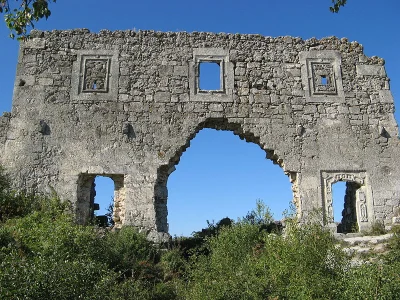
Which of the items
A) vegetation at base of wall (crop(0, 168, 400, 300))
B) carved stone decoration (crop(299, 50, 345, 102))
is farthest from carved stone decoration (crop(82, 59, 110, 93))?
carved stone decoration (crop(299, 50, 345, 102))

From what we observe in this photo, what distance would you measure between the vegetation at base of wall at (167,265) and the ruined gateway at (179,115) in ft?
3.55

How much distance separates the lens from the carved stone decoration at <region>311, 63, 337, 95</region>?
485 inches

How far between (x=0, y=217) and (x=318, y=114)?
8406 millimetres

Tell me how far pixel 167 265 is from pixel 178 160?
9.87 ft

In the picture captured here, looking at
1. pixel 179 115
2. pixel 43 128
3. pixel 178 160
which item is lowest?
pixel 178 160

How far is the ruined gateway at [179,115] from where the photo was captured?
11266 millimetres

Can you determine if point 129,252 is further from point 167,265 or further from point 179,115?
point 179,115

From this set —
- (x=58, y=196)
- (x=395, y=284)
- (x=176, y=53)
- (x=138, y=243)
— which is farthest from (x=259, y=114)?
(x=395, y=284)

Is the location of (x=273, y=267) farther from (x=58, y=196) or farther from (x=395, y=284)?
(x=58, y=196)

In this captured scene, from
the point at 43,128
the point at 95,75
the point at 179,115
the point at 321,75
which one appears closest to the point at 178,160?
the point at 179,115

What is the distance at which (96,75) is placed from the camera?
1205 cm

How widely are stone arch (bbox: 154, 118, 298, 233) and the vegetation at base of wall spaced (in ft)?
3.02

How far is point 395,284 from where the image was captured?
239 inches

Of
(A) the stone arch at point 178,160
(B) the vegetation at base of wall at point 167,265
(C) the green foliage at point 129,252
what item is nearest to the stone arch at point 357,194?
(A) the stone arch at point 178,160
